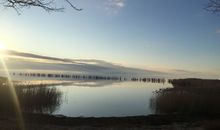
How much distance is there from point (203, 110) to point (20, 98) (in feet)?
42.4

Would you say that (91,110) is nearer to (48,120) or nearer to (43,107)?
(43,107)

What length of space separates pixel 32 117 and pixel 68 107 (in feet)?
45.0

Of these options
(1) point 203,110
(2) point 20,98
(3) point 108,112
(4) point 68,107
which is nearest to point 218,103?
(1) point 203,110

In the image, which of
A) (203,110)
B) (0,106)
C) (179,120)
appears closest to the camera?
(179,120)

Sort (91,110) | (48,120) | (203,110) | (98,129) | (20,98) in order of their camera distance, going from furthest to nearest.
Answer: (91,110)
(20,98)
(203,110)
(48,120)
(98,129)

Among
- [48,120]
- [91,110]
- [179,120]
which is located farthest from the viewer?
[91,110]

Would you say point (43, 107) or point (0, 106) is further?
point (43, 107)

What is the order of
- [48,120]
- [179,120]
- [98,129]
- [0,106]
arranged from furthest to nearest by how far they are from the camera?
[0,106], [179,120], [48,120], [98,129]

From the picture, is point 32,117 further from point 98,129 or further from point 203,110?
point 203,110

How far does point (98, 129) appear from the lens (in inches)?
606

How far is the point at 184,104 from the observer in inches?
1121

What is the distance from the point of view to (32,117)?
741 inches

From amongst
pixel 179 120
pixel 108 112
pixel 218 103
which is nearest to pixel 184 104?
pixel 218 103

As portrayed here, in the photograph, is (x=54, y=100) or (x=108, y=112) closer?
(x=108, y=112)
